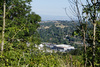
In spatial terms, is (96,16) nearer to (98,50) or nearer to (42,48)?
(98,50)

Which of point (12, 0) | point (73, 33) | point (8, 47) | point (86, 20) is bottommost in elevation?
point (8, 47)

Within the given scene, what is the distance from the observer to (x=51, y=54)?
5.40 meters

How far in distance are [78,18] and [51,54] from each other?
2255mm

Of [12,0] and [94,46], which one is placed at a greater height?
[12,0]

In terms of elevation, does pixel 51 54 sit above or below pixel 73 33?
below

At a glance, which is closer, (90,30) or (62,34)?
(90,30)

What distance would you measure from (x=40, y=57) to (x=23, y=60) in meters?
0.82

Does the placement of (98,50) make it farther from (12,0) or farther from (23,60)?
(12,0)

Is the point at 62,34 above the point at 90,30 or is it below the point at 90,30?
below

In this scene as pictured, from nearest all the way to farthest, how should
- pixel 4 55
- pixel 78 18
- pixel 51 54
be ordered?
pixel 78 18, pixel 4 55, pixel 51 54

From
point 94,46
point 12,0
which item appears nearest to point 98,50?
point 94,46

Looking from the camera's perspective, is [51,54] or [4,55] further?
[51,54]

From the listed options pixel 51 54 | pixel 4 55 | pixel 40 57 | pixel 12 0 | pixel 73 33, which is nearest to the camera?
pixel 73 33

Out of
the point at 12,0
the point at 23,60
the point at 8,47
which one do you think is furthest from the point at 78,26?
the point at 12,0
